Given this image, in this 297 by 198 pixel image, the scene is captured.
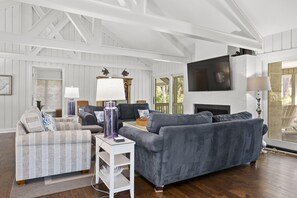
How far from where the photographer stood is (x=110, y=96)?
2389 mm

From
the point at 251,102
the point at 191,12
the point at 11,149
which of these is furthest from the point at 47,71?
the point at 251,102

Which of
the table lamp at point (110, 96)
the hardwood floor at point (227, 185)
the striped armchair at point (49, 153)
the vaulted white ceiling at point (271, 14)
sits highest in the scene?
the vaulted white ceiling at point (271, 14)

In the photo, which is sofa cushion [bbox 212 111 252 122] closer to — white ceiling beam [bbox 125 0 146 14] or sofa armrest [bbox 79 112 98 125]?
white ceiling beam [bbox 125 0 146 14]

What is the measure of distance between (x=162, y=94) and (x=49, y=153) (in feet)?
19.8

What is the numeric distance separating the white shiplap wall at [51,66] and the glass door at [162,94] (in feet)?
1.42

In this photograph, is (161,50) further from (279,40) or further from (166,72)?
(279,40)

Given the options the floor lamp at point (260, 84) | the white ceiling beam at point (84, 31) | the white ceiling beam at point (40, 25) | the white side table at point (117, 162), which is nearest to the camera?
the white side table at point (117, 162)

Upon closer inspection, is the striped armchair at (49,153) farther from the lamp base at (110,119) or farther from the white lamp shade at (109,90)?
the white lamp shade at (109,90)

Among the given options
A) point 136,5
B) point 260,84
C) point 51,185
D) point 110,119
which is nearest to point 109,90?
point 110,119

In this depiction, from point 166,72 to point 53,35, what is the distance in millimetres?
4249

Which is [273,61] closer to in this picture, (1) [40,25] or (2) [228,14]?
(2) [228,14]

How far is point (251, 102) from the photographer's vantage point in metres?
4.74

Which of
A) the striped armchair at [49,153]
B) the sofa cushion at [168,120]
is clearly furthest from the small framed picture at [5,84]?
the sofa cushion at [168,120]

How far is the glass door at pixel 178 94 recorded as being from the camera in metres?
7.32
